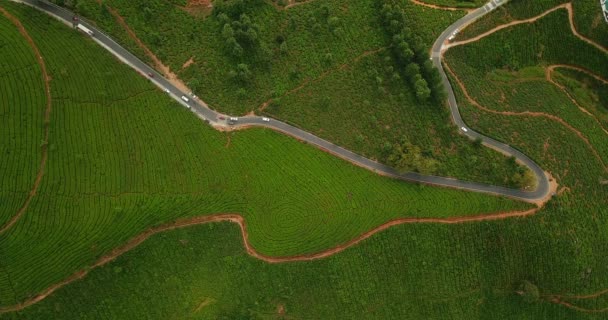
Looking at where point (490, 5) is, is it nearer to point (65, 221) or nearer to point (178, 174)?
point (178, 174)

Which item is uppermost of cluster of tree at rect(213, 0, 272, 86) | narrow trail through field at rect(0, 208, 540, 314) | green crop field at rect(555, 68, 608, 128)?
cluster of tree at rect(213, 0, 272, 86)

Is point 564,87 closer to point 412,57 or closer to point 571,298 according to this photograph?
point 412,57

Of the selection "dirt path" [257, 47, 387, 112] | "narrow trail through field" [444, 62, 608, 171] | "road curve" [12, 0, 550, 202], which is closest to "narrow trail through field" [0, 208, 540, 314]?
"road curve" [12, 0, 550, 202]

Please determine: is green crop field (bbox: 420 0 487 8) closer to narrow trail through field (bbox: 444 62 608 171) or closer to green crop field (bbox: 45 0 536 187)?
green crop field (bbox: 45 0 536 187)

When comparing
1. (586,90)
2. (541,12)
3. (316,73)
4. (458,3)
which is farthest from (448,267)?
(541,12)

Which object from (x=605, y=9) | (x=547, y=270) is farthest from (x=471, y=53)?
(x=547, y=270)

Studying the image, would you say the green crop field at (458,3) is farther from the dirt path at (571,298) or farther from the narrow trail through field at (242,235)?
the dirt path at (571,298)
